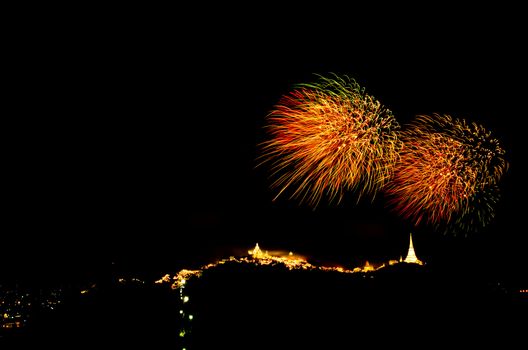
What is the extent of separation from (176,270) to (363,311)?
9944mm

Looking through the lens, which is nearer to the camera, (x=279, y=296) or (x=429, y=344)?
(x=429, y=344)

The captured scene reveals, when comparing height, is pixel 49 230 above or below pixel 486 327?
above

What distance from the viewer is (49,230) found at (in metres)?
18.9

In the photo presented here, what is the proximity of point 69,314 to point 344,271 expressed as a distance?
1363 cm

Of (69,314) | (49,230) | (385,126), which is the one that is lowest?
(69,314)

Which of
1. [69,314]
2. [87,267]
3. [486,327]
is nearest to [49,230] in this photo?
[87,267]

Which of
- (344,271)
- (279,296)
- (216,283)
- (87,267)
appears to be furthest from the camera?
(344,271)

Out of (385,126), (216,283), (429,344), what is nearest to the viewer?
(429,344)

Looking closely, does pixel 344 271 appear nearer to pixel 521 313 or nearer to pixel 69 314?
pixel 521 313

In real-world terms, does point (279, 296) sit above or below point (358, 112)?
below

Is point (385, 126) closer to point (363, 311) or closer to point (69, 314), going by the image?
point (363, 311)

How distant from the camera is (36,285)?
19.2 meters

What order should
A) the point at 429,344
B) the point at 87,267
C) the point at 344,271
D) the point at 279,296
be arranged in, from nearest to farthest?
the point at 429,344 → the point at 279,296 → the point at 87,267 → the point at 344,271

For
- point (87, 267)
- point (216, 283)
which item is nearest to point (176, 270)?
point (216, 283)
